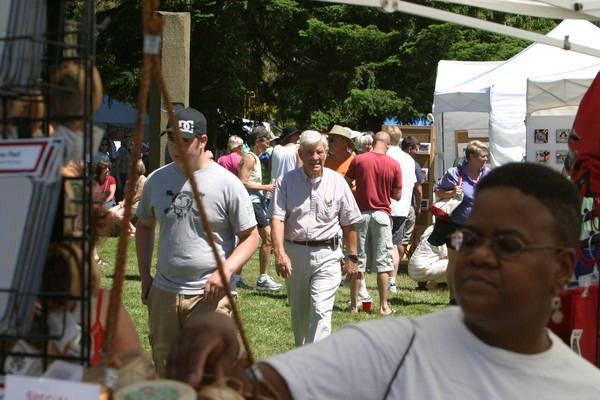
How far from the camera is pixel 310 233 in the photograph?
5480mm

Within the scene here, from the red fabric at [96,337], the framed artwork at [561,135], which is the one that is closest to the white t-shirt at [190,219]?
the red fabric at [96,337]

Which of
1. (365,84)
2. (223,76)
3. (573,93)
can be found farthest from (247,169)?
(365,84)

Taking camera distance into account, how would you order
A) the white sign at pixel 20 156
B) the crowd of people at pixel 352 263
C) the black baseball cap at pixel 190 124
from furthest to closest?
the black baseball cap at pixel 190 124
the crowd of people at pixel 352 263
the white sign at pixel 20 156

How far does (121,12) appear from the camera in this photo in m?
21.0

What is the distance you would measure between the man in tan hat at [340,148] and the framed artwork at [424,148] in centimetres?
334

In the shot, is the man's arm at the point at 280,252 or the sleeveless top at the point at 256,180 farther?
the sleeveless top at the point at 256,180

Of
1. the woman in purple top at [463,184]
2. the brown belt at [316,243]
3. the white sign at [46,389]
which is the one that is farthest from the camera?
the woman in purple top at [463,184]

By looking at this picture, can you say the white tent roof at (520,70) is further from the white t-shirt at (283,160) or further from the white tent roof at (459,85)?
the white t-shirt at (283,160)

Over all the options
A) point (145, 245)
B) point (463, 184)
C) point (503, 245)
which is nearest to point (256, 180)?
point (463, 184)

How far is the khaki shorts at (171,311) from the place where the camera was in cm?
407

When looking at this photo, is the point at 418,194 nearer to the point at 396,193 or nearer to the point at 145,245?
the point at 396,193

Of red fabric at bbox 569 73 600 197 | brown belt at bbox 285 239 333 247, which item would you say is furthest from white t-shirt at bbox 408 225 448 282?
red fabric at bbox 569 73 600 197

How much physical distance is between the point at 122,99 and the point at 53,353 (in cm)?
2292

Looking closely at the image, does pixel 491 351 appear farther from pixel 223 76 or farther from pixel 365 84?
pixel 365 84
